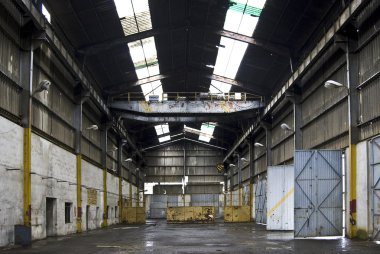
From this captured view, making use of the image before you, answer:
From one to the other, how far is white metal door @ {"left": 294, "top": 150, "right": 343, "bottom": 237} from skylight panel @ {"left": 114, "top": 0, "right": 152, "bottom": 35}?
13.3m

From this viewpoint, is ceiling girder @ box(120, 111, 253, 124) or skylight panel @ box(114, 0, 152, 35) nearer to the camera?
skylight panel @ box(114, 0, 152, 35)

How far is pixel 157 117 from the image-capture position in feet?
142

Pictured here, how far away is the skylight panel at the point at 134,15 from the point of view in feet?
94.2

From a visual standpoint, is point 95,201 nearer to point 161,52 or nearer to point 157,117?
point 157,117

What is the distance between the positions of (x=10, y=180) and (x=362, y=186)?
14.5 metres

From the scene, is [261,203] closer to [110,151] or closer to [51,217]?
[110,151]

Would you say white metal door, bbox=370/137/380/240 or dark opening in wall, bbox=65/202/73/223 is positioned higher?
white metal door, bbox=370/137/380/240

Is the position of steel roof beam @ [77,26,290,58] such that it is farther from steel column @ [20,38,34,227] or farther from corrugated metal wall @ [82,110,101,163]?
steel column @ [20,38,34,227]

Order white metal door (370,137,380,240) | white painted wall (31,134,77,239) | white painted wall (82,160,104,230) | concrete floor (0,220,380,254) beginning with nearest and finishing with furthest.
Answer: concrete floor (0,220,380,254) → white metal door (370,137,380,240) → white painted wall (31,134,77,239) → white painted wall (82,160,104,230)

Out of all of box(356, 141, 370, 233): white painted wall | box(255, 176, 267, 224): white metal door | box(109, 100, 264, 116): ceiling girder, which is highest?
box(109, 100, 264, 116): ceiling girder

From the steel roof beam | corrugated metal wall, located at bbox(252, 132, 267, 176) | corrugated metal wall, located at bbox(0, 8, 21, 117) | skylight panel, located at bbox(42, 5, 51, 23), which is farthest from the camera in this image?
corrugated metal wall, located at bbox(252, 132, 267, 176)

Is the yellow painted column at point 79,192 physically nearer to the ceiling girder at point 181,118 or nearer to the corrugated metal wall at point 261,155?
the ceiling girder at point 181,118

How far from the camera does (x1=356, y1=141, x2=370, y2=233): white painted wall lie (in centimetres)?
2028

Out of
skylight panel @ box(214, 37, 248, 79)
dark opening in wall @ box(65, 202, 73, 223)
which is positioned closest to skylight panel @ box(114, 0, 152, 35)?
skylight panel @ box(214, 37, 248, 79)
